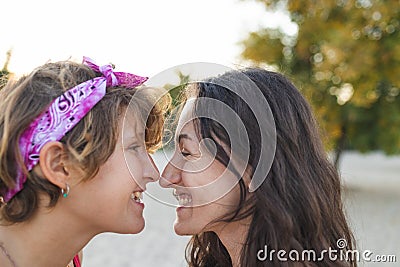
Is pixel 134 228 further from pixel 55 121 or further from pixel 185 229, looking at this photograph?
pixel 55 121

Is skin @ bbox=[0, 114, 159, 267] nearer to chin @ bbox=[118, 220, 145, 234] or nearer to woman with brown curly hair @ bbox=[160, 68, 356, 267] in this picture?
chin @ bbox=[118, 220, 145, 234]

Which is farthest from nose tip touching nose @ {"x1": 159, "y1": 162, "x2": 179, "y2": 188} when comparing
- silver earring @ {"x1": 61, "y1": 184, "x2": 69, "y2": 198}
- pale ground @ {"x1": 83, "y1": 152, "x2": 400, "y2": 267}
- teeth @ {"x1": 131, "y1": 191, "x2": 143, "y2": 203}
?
pale ground @ {"x1": 83, "y1": 152, "x2": 400, "y2": 267}

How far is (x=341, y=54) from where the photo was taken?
37.4 ft

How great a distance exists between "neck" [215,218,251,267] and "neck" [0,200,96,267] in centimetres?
54

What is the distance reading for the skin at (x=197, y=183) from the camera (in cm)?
222

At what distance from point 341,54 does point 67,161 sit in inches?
389

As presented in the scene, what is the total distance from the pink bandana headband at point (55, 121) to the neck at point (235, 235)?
2.22ft

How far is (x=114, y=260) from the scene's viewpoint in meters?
7.18

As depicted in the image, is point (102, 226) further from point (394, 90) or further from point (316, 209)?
point (394, 90)

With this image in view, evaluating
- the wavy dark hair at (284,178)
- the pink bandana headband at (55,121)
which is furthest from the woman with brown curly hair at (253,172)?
the pink bandana headband at (55,121)

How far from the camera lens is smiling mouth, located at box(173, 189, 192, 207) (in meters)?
2.26

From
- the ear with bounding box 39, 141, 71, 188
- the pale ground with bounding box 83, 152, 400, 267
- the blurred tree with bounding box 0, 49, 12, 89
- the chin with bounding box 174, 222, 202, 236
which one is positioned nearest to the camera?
the ear with bounding box 39, 141, 71, 188

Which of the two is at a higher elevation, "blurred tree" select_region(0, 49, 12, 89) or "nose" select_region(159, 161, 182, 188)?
"blurred tree" select_region(0, 49, 12, 89)

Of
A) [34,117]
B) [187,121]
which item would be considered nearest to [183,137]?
[187,121]
